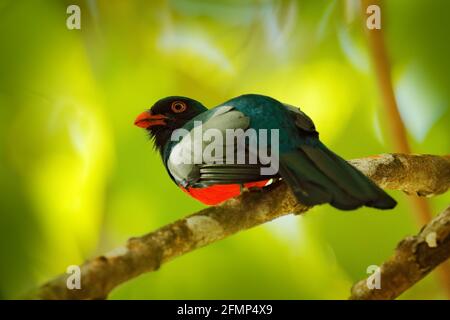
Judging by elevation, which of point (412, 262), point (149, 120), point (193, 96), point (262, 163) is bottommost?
point (412, 262)

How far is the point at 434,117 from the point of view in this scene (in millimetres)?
2471

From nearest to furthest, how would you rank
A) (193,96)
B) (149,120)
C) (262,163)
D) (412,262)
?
(412,262)
(262,163)
(149,120)
(193,96)

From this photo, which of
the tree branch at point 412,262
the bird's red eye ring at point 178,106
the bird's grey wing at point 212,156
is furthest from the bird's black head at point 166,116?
the tree branch at point 412,262

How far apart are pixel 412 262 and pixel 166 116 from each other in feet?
3.79

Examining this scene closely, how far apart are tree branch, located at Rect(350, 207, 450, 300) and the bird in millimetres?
129

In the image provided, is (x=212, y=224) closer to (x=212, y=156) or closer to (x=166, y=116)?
(x=212, y=156)

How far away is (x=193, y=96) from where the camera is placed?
8.23 feet

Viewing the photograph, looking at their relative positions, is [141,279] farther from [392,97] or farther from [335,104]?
[392,97]

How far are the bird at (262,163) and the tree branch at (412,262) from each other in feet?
0.42

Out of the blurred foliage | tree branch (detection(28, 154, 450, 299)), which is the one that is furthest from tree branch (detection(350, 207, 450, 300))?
the blurred foliage

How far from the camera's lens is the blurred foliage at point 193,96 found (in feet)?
7.90

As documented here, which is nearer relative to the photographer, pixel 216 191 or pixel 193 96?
pixel 216 191

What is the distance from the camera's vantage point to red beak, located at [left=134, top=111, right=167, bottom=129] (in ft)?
7.25

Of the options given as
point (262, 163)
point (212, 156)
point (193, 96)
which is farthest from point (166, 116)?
point (262, 163)
